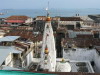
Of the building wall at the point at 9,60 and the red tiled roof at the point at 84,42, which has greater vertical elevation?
the building wall at the point at 9,60

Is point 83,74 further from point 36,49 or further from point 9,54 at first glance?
point 36,49

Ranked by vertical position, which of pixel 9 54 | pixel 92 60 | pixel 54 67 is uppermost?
pixel 9 54

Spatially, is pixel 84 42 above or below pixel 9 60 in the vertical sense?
below

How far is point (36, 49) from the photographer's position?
97.3 feet

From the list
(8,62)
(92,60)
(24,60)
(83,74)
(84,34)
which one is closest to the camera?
(83,74)

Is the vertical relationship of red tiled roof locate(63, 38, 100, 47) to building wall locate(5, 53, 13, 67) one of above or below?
below

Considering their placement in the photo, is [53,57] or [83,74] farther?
[53,57]

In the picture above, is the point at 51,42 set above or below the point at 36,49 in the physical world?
above

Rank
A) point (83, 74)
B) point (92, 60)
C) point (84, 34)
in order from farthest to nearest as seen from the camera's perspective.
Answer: point (84, 34) < point (92, 60) < point (83, 74)

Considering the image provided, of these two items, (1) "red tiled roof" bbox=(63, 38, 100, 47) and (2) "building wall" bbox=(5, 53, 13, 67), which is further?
(1) "red tiled roof" bbox=(63, 38, 100, 47)

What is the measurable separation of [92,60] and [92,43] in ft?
8.44

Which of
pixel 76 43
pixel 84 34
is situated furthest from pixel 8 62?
pixel 84 34

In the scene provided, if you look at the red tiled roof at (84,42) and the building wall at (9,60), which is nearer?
the building wall at (9,60)

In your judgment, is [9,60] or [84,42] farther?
[84,42]
